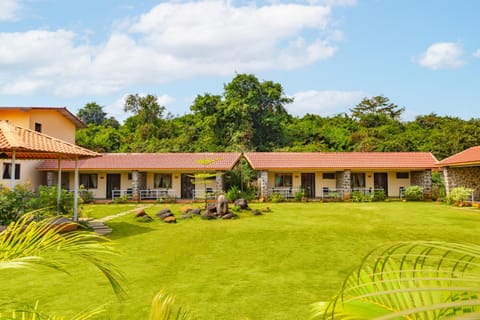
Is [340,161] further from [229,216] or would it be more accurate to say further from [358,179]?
[229,216]

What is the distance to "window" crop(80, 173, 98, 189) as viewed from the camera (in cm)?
2570

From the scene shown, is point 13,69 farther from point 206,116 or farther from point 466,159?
point 206,116

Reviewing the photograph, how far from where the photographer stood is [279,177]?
25766 millimetres

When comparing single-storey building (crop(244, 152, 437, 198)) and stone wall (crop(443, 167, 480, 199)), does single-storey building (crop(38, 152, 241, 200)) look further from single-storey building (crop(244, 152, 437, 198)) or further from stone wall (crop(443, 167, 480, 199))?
stone wall (crop(443, 167, 480, 199))

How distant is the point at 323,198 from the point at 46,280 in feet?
65.5

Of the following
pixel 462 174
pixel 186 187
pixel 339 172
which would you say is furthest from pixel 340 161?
pixel 186 187

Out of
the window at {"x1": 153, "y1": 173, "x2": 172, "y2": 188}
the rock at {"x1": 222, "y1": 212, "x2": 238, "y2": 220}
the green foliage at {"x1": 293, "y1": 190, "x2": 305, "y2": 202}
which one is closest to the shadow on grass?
the rock at {"x1": 222, "y1": 212, "x2": 238, "y2": 220}

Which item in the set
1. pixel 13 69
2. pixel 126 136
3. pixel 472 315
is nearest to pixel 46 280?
pixel 472 315

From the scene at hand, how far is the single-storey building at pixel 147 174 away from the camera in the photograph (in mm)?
24078

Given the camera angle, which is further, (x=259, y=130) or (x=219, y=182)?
(x=259, y=130)

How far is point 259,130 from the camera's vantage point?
38.8m

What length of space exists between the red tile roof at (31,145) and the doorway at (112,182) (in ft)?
40.5

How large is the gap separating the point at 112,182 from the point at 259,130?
712 inches

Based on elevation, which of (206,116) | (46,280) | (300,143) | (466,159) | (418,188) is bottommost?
(46,280)
